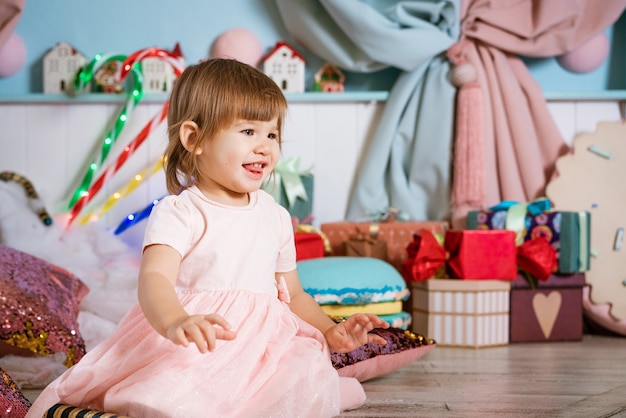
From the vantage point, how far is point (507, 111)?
8.37ft

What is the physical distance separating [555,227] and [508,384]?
0.75 metres

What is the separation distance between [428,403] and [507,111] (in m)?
1.35

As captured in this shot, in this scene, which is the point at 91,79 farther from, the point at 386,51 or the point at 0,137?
the point at 386,51

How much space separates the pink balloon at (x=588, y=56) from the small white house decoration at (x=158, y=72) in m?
1.29

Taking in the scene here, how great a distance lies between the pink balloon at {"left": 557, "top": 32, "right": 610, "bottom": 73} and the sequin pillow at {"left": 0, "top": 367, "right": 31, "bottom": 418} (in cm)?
208

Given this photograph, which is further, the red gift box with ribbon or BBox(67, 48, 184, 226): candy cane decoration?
BBox(67, 48, 184, 226): candy cane decoration

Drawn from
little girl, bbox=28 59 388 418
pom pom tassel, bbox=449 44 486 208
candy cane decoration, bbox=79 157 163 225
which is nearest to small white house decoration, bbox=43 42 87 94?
candy cane decoration, bbox=79 157 163 225

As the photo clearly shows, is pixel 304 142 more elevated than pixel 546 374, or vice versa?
pixel 304 142

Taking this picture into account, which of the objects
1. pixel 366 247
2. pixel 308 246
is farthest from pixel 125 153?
pixel 366 247

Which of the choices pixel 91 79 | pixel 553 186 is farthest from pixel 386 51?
pixel 91 79

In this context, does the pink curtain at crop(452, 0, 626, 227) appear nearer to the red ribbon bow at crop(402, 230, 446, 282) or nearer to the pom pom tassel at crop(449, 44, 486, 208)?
the pom pom tassel at crop(449, 44, 486, 208)

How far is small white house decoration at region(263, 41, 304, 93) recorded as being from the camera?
101 inches

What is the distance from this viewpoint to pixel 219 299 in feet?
3.96

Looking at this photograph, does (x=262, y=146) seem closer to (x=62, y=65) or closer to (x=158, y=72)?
(x=158, y=72)
